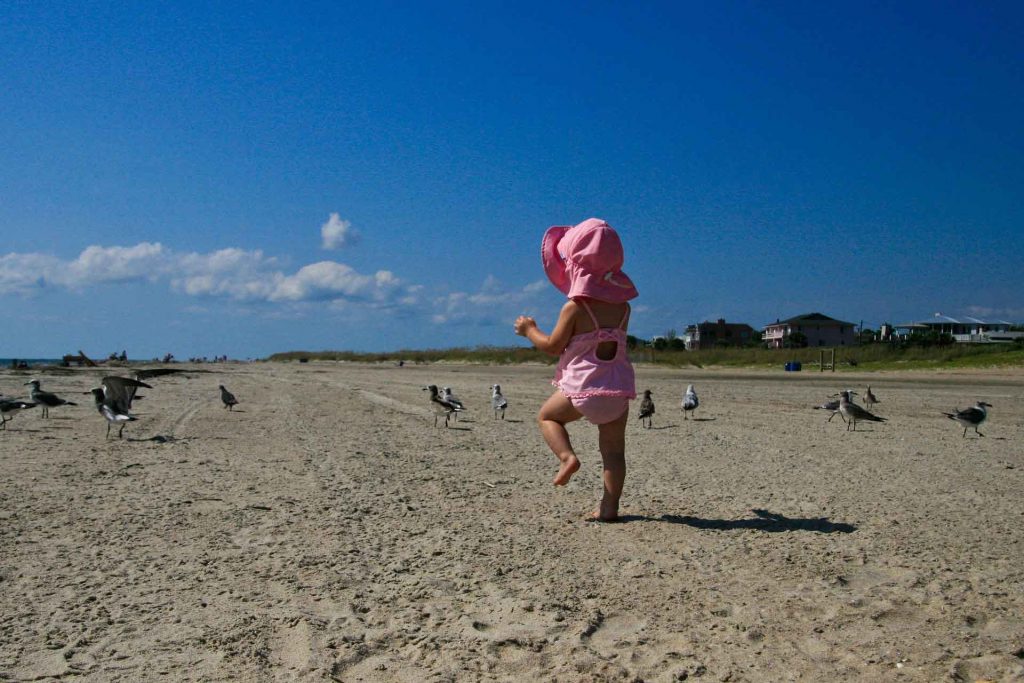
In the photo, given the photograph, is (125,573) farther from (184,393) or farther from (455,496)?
(184,393)

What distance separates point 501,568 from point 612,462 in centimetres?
137

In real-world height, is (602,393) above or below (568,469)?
above

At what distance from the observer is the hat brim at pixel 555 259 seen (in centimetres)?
569

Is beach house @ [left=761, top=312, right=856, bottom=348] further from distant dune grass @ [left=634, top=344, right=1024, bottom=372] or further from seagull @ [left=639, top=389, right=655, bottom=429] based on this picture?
seagull @ [left=639, top=389, right=655, bottom=429]

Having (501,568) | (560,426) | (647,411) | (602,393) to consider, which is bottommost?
(501,568)

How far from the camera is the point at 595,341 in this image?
17.7ft

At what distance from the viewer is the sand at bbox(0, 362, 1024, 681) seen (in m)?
3.40

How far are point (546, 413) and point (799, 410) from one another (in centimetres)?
1364

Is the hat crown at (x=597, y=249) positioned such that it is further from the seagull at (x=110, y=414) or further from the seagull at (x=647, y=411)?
the seagull at (x=647, y=411)

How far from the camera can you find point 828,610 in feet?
12.9

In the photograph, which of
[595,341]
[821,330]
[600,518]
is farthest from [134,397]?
[821,330]

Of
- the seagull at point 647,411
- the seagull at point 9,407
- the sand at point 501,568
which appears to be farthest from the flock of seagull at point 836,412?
the seagull at point 9,407

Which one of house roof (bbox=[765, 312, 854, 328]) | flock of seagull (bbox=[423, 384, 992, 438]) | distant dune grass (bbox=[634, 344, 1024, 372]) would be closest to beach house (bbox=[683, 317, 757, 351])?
house roof (bbox=[765, 312, 854, 328])

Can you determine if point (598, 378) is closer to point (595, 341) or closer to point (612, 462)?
point (595, 341)
